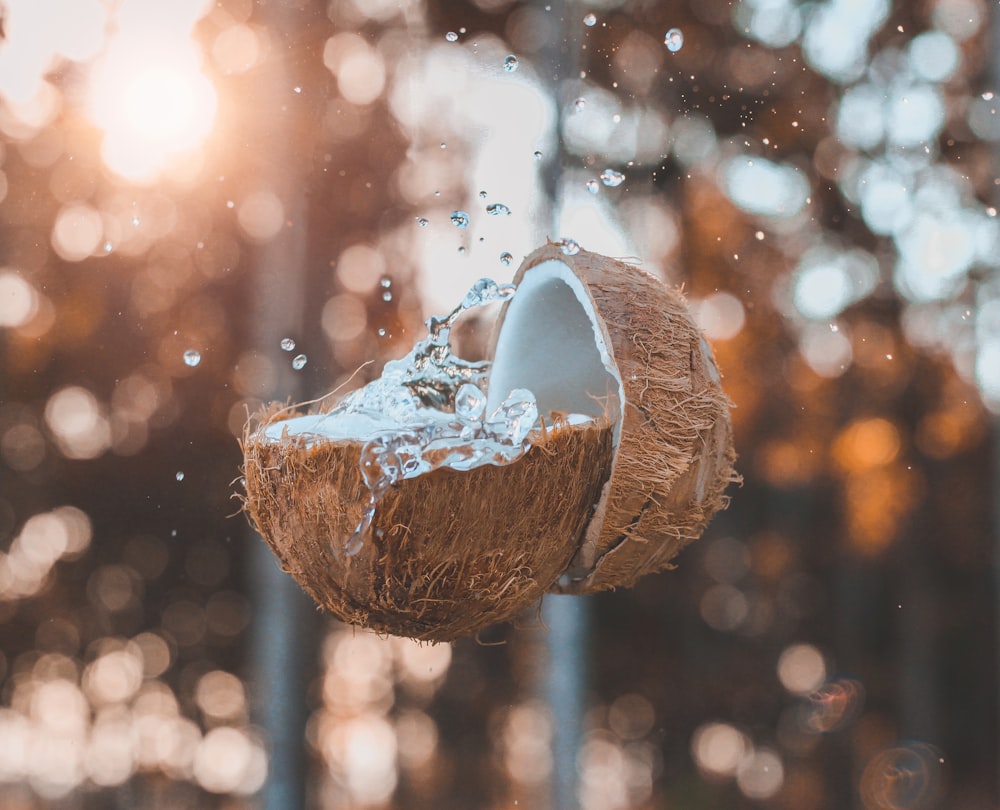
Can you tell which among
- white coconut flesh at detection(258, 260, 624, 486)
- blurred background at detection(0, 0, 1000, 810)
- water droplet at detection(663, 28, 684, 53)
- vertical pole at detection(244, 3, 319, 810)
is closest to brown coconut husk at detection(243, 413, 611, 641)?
white coconut flesh at detection(258, 260, 624, 486)

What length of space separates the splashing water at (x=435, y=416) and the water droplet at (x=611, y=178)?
0.73 meters

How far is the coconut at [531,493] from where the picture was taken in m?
0.53

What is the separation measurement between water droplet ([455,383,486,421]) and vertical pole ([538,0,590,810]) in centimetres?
77

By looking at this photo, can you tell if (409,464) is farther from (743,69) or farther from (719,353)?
(743,69)

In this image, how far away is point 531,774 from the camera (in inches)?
65.1

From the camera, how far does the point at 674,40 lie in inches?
61.5

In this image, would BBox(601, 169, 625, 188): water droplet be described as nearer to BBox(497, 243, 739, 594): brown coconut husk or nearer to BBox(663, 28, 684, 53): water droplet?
BBox(663, 28, 684, 53): water droplet

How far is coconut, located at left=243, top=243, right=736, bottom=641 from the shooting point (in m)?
0.53

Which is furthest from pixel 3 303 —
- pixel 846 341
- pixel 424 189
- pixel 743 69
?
pixel 846 341

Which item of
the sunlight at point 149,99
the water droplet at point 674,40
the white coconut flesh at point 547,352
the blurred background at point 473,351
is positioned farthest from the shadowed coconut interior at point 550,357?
the water droplet at point 674,40

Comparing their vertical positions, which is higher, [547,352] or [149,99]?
[149,99]

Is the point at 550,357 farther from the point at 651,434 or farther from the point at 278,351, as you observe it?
the point at 278,351

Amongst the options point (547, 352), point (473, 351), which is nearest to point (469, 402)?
point (547, 352)

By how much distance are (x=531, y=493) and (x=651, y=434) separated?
10 centimetres
